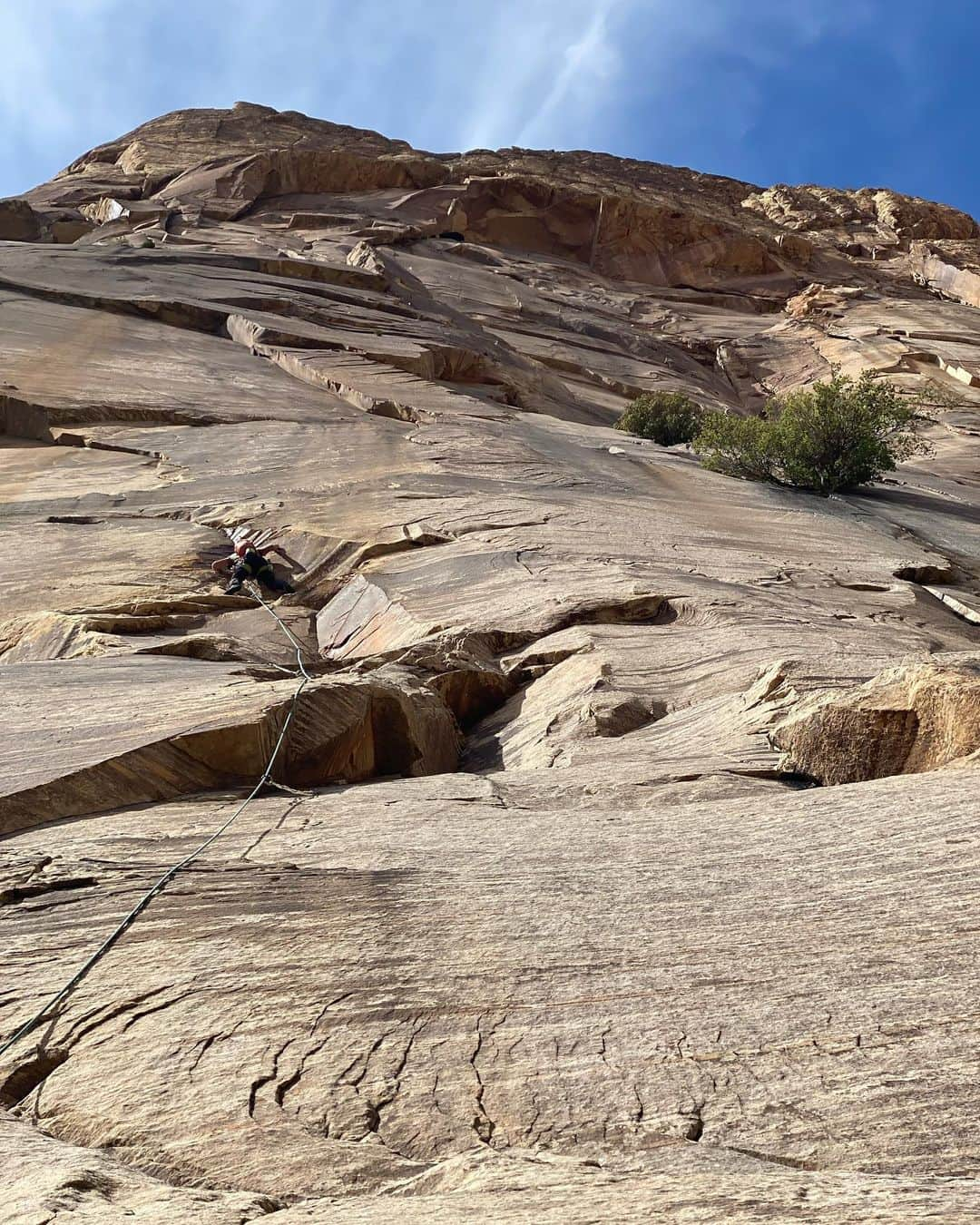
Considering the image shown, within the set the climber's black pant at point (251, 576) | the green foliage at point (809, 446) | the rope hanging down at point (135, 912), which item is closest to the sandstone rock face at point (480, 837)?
the rope hanging down at point (135, 912)

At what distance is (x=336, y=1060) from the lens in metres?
3.59

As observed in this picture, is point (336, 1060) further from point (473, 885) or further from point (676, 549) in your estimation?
point (676, 549)

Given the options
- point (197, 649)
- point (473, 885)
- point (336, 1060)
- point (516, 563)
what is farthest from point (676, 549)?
point (336, 1060)

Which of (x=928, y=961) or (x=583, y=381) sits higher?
(x=583, y=381)

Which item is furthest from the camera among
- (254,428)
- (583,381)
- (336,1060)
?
(583,381)

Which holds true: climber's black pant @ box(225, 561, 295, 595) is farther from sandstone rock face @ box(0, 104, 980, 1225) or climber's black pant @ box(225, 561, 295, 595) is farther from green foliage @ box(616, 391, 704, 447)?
green foliage @ box(616, 391, 704, 447)

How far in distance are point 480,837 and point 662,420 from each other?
22.5 meters

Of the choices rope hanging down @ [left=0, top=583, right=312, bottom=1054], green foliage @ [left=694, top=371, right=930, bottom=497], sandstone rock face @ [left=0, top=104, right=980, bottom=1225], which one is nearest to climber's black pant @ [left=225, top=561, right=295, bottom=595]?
sandstone rock face @ [left=0, top=104, right=980, bottom=1225]

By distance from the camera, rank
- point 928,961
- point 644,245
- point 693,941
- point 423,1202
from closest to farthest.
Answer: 1. point 423,1202
2. point 928,961
3. point 693,941
4. point 644,245

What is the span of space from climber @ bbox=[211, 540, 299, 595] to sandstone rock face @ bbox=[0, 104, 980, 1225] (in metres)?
0.27

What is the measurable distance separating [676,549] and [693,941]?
837 cm

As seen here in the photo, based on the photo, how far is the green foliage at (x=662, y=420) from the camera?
26.3 meters

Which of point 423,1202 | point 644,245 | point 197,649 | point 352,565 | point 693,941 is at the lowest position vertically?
point 423,1202

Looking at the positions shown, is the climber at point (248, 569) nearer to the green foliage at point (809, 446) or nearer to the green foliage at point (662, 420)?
the green foliage at point (809, 446)
